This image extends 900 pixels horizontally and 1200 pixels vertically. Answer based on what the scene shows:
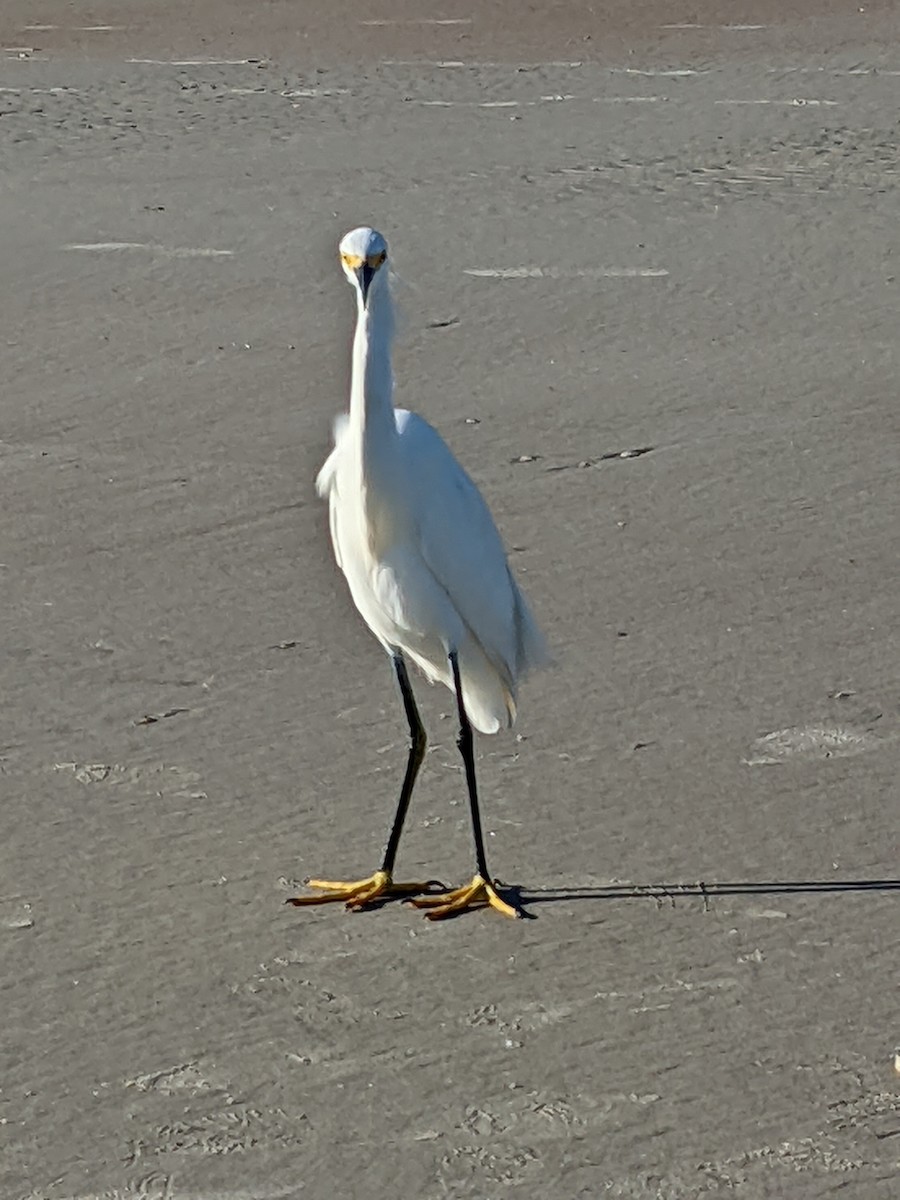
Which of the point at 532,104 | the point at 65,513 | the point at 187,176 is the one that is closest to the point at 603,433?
the point at 65,513

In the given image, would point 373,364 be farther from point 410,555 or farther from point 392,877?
point 392,877

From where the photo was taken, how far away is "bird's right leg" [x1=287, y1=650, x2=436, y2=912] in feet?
15.1

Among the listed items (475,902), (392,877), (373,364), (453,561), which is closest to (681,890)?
(475,902)

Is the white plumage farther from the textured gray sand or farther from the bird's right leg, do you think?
the textured gray sand

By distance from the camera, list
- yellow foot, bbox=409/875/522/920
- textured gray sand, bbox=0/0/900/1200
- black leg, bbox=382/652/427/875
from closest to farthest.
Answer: textured gray sand, bbox=0/0/900/1200, yellow foot, bbox=409/875/522/920, black leg, bbox=382/652/427/875

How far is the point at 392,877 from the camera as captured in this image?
186 inches

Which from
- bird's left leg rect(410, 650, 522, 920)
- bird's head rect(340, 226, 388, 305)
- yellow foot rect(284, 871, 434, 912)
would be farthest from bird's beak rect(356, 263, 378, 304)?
yellow foot rect(284, 871, 434, 912)

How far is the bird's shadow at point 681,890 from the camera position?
15.0ft

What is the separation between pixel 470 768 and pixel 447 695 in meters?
1.04

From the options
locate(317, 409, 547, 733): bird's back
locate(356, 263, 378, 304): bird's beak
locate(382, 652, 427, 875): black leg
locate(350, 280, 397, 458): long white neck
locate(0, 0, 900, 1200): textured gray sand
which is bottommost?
locate(0, 0, 900, 1200): textured gray sand

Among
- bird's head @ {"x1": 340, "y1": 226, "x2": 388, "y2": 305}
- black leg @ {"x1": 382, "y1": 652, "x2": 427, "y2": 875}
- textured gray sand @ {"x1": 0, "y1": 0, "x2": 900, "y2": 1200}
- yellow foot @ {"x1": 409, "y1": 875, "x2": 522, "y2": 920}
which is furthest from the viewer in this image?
black leg @ {"x1": 382, "y1": 652, "x2": 427, "y2": 875}

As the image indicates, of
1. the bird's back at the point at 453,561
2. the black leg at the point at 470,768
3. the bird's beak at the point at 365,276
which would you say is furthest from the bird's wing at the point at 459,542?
the bird's beak at the point at 365,276

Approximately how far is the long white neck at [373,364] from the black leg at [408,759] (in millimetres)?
599

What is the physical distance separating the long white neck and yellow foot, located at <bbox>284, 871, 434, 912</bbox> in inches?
36.4
